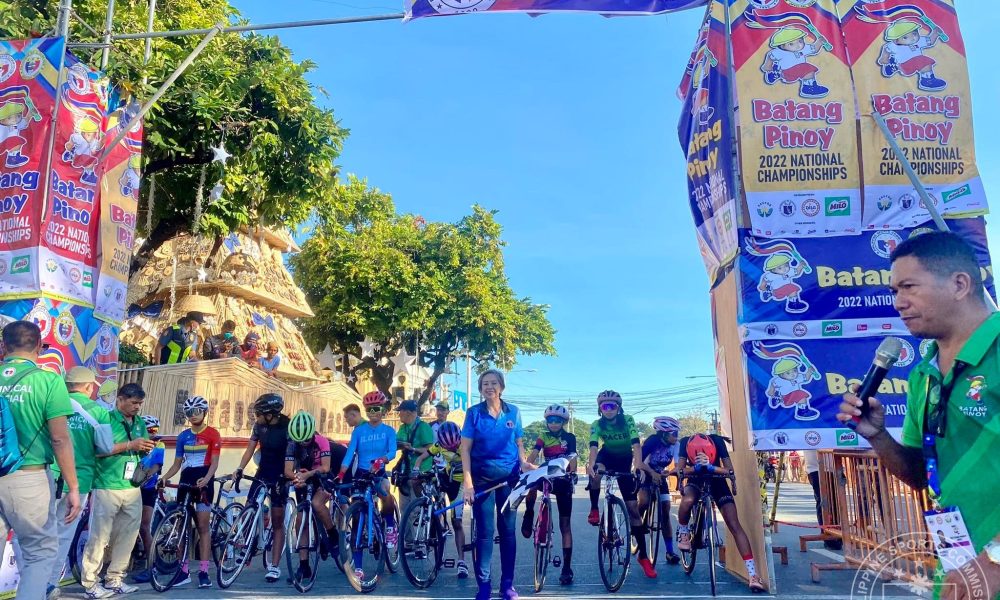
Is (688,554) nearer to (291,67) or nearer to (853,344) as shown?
(853,344)

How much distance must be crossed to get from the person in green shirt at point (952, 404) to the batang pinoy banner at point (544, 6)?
6.28 metres

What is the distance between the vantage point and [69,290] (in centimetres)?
785

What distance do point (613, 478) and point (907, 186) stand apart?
4.58 metres

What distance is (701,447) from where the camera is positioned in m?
7.36

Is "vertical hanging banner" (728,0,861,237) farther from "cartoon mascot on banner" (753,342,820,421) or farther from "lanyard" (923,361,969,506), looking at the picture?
"lanyard" (923,361,969,506)

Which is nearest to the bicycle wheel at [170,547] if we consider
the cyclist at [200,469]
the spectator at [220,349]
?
the cyclist at [200,469]

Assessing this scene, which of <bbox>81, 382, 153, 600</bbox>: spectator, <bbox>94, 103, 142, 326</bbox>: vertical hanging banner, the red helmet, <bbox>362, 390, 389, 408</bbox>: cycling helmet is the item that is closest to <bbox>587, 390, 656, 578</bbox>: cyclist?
the red helmet

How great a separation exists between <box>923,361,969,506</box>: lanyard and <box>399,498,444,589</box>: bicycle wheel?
5905 millimetres

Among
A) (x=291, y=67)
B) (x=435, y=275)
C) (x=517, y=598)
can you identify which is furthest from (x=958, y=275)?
(x=435, y=275)

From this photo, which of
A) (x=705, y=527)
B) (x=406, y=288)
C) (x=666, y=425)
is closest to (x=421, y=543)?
(x=705, y=527)

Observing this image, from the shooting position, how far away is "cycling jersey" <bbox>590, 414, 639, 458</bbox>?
809cm

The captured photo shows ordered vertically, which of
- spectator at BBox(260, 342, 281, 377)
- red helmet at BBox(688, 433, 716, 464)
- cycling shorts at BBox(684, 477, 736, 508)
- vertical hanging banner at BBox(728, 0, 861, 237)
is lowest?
cycling shorts at BBox(684, 477, 736, 508)

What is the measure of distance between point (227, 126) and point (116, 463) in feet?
23.1

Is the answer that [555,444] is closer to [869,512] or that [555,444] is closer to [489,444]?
[489,444]
